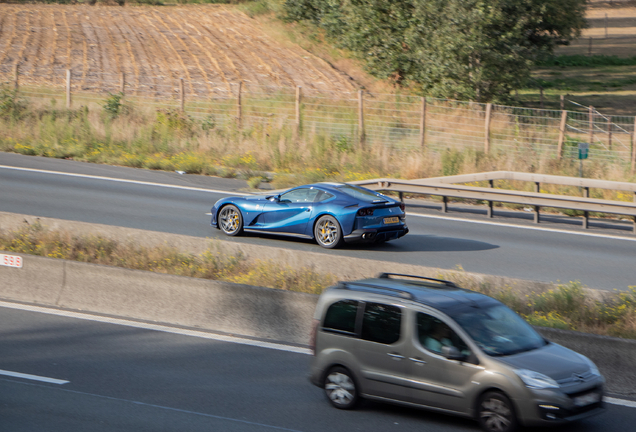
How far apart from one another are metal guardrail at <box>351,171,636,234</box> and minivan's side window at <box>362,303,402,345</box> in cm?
1083

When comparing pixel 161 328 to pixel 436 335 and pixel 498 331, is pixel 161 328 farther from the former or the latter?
pixel 498 331

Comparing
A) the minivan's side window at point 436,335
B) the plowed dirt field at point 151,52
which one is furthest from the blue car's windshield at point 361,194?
the plowed dirt field at point 151,52

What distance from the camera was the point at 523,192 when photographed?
685 inches

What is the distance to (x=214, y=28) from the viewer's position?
168 feet

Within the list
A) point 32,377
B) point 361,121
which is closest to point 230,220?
point 32,377

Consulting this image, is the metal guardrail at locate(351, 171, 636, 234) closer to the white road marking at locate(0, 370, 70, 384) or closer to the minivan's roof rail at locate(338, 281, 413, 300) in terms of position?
the minivan's roof rail at locate(338, 281, 413, 300)

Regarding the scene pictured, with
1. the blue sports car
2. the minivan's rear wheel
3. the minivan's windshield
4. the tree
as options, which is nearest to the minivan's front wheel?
the minivan's windshield

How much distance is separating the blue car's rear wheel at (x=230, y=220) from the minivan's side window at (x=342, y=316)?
7969mm

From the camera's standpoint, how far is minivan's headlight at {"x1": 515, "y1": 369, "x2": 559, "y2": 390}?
6516 millimetres

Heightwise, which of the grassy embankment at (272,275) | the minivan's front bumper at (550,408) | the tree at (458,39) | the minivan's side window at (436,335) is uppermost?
the tree at (458,39)

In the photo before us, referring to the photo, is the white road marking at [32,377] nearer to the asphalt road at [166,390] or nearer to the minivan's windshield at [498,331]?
the asphalt road at [166,390]

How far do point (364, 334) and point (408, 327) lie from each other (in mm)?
508

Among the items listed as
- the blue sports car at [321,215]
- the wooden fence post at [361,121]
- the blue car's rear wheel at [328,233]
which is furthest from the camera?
the wooden fence post at [361,121]

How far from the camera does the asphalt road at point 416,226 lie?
13.7 meters
